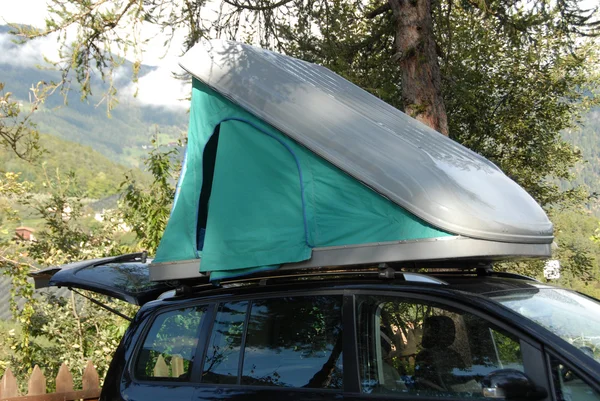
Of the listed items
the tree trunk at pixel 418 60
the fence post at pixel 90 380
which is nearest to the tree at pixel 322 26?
the tree trunk at pixel 418 60

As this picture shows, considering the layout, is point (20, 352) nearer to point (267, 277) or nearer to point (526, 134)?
point (267, 277)

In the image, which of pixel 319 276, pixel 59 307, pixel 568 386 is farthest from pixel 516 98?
pixel 568 386

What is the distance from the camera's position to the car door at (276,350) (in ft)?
11.7

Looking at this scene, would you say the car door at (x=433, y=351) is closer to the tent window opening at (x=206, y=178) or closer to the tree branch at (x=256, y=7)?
the tent window opening at (x=206, y=178)

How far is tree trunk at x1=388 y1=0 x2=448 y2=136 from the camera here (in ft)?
28.9

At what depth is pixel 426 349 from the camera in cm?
331

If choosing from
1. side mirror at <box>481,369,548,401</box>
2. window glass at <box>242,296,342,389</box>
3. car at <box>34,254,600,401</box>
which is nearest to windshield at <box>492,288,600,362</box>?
car at <box>34,254,600,401</box>

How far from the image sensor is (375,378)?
3.38m

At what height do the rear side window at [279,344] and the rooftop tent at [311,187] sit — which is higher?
the rooftop tent at [311,187]

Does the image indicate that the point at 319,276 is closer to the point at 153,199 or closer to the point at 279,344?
the point at 279,344

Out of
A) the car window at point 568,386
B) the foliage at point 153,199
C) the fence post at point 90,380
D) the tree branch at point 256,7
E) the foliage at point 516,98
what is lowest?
the car window at point 568,386

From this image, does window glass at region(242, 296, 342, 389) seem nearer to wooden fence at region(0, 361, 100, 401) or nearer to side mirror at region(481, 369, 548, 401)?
side mirror at region(481, 369, 548, 401)

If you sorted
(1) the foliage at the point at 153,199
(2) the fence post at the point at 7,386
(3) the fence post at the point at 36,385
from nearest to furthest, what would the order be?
(2) the fence post at the point at 7,386
(3) the fence post at the point at 36,385
(1) the foliage at the point at 153,199

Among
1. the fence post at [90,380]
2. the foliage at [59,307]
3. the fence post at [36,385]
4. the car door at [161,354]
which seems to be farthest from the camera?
the foliage at [59,307]
